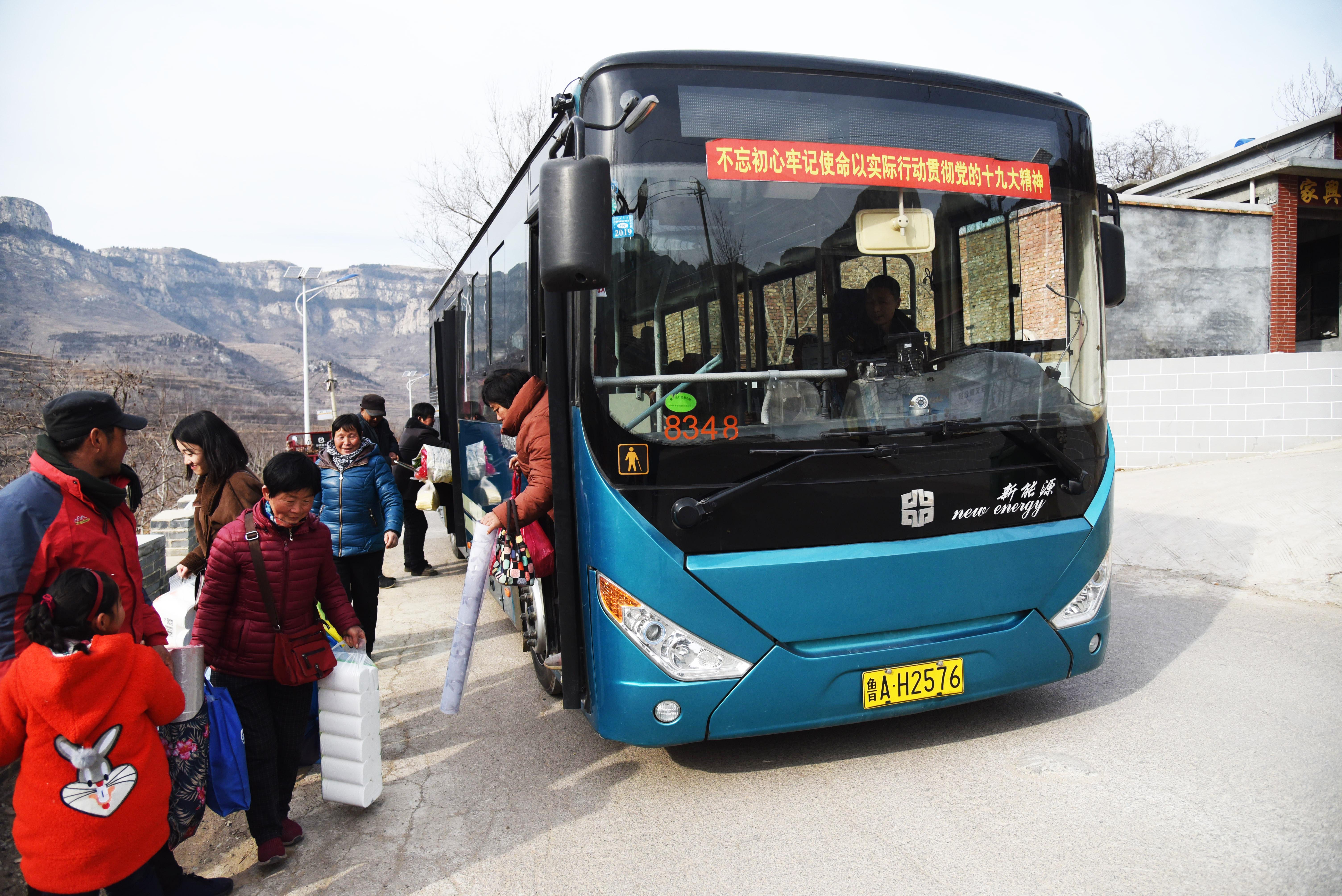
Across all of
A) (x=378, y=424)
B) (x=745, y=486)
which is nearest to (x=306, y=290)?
(x=378, y=424)

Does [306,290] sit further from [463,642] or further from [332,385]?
[463,642]

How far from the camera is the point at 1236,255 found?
52.5 feet

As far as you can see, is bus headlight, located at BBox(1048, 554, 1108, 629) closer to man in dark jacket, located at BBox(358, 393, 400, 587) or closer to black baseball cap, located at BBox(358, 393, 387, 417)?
man in dark jacket, located at BBox(358, 393, 400, 587)

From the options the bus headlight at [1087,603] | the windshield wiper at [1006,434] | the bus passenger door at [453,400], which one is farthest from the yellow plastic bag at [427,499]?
the bus headlight at [1087,603]

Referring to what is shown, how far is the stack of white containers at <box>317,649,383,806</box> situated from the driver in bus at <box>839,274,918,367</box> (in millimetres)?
2423

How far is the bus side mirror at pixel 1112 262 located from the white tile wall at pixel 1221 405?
27.4 feet

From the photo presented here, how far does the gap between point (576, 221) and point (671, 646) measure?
1706 mm

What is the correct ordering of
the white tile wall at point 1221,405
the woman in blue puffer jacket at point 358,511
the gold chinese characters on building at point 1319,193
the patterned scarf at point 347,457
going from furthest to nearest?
the gold chinese characters on building at point 1319,193
the white tile wall at point 1221,405
the patterned scarf at point 347,457
the woman in blue puffer jacket at point 358,511

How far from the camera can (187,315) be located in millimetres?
161500

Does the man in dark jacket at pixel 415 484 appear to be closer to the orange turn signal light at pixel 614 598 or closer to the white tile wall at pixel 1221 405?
the orange turn signal light at pixel 614 598

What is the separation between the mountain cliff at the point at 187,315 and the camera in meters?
96.7

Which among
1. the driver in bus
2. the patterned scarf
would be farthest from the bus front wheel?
the driver in bus

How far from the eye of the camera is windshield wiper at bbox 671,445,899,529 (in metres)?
3.39

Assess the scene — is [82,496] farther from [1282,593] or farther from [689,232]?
[1282,593]
